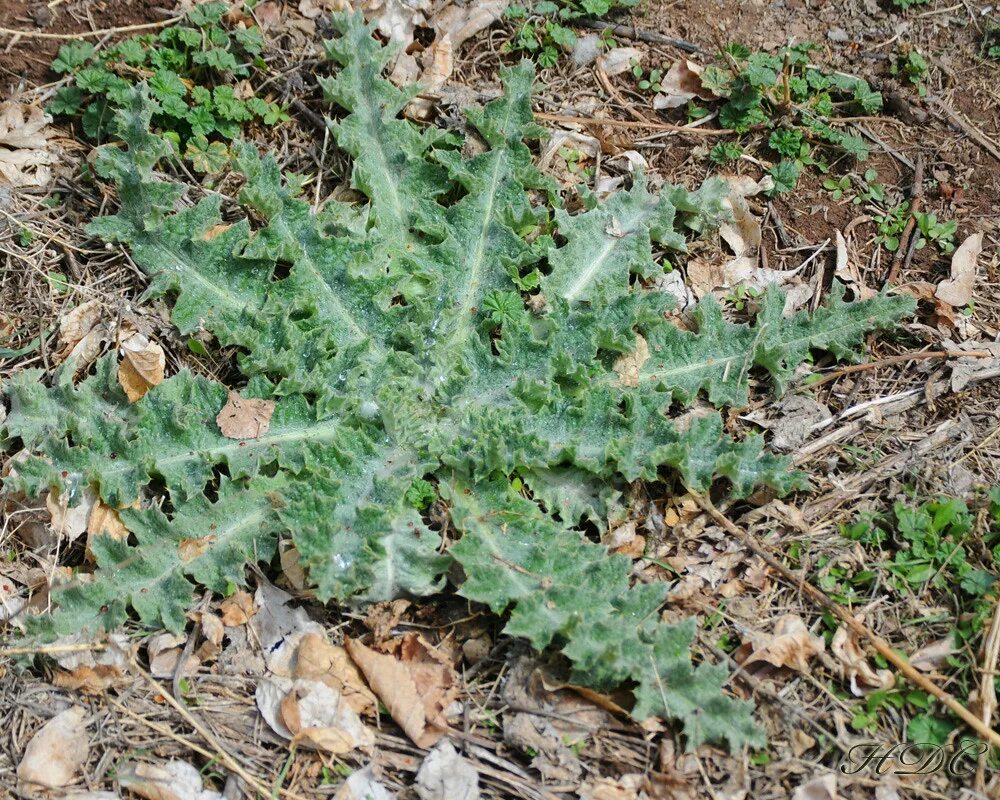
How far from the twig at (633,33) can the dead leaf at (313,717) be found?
3231 millimetres

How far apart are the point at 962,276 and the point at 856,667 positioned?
5.86ft

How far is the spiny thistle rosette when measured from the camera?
2863 mm

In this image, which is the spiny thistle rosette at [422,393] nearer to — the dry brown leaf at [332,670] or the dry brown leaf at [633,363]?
the dry brown leaf at [633,363]

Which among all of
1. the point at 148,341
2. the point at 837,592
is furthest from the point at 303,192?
the point at 837,592

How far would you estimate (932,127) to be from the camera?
4.11 metres

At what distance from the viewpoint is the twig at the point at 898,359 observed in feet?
11.4

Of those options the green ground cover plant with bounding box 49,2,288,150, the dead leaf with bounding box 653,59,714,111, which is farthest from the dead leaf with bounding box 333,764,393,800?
the dead leaf with bounding box 653,59,714,111

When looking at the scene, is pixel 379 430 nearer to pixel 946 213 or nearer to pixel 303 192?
pixel 303 192

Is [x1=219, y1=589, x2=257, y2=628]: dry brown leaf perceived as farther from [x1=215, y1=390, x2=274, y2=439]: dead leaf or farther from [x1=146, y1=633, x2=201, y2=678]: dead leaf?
[x1=215, y1=390, x2=274, y2=439]: dead leaf

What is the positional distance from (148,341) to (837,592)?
263 cm

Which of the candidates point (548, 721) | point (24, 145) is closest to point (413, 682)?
point (548, 721)

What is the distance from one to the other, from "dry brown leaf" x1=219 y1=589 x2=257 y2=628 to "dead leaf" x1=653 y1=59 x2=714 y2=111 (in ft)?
9.20

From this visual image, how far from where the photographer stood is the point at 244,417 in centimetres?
322

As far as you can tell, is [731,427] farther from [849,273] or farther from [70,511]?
[70,511]
